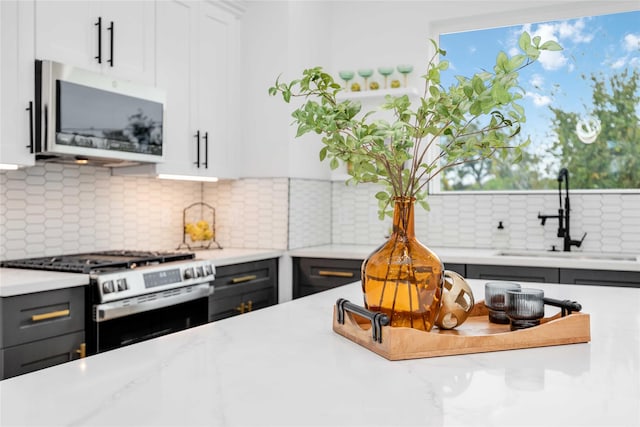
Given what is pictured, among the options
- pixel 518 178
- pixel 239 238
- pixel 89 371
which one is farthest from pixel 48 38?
pixel 518 178

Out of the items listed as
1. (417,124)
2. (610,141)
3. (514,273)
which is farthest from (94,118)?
(610,141)

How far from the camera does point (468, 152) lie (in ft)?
4.45

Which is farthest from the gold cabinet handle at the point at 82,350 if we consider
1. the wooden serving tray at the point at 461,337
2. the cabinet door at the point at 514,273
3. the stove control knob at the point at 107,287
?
the cabinet door at the point at 514,273

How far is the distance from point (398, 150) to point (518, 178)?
3.11 metres

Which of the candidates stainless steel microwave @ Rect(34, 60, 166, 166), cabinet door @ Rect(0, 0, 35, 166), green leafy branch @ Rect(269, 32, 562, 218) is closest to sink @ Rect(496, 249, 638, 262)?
stainless steel microwave @ Rect(34, 60, 166, 166)

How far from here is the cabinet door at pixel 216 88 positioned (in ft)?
12.6

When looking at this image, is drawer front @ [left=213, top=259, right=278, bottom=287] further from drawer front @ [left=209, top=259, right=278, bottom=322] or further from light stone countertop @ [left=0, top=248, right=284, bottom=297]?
light stone countertop @ [left=0, top=248, right=284, bottom=297]

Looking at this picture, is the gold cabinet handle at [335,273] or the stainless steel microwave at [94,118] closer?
the stainless steel microwave at [94,118]

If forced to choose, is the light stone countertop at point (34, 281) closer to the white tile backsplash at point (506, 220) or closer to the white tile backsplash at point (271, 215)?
the white tile backsplash at point (271, 215)

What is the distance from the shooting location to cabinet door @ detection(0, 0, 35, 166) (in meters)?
2.54

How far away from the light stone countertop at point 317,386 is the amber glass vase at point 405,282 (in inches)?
4.5

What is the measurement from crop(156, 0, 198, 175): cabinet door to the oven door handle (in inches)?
31.8

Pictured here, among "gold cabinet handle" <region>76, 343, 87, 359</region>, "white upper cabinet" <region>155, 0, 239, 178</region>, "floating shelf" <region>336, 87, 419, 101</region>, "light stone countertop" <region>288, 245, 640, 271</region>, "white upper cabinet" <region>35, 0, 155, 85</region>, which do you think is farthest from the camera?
"floating shelf" <region>336, 87, 419, 101</region>

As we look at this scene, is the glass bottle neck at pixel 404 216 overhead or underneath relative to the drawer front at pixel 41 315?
overhead
